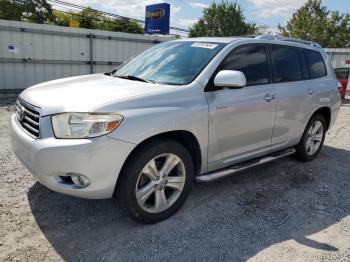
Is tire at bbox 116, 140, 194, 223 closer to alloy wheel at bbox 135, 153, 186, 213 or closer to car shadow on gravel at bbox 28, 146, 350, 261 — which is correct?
alloy wheel at bbox 135, 153, 186, 213

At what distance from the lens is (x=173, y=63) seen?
388 centimetres

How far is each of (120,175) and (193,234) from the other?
899 mm

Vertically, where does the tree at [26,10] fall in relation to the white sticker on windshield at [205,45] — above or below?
above

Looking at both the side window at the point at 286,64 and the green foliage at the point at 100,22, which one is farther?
the green foliage at the point at 100,22

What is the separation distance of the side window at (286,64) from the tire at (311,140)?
0.84 m

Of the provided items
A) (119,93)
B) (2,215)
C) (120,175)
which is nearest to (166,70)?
(119,93)

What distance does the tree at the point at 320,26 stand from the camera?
1601 inches

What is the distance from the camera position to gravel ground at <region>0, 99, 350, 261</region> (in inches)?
116

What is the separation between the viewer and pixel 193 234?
10.7 ft

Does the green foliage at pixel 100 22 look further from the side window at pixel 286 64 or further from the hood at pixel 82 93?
the hood at pixel 82 93

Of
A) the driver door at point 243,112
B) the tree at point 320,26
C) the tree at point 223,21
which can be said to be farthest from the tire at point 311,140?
the tree at point 223,21

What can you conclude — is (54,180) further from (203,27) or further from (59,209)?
(203,27)

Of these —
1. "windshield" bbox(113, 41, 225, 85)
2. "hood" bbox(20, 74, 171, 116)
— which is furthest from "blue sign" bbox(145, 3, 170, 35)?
"hood" bbox(20, 74, 171, 116)

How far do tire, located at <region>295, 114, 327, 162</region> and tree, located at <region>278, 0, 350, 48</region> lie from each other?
3826 centimetres
